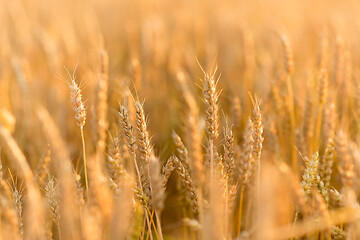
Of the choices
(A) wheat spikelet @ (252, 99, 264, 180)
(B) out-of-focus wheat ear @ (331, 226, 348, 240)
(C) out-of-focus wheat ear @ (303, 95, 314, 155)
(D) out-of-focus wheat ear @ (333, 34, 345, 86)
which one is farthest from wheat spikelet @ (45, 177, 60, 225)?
(D) out-of-focus wheat ear @ (333, 34, 345, 86)

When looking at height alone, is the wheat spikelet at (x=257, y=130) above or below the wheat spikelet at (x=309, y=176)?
above

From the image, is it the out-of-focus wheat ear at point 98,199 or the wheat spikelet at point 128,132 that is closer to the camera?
the out-of-focus wheat ear at point 98,199

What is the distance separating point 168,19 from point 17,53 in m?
2.65

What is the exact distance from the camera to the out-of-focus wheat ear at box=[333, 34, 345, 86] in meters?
2.01

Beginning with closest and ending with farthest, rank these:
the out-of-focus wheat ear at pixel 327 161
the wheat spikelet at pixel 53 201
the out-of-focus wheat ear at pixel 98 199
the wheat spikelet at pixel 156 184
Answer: the out-of-focus wheat ear at pixel 98 199 < the wheat spikelet at pixel 156 184 < the wheat spikelet at pixel 53 201 < the out-of-focus wheat ear at pixel 327 161

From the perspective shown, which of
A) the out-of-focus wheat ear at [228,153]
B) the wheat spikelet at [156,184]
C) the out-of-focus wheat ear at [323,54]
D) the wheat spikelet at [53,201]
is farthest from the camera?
the out-of-focus wheat ear at [323,54]

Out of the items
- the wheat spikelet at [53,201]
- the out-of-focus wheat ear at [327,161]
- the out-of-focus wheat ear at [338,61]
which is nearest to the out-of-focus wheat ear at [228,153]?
the out-of-focus wheat ear at [327,161]

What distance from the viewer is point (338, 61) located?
2043 mm

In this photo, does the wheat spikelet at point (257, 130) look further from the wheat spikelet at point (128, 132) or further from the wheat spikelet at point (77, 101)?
the wheat spikelet at point (77, 101)

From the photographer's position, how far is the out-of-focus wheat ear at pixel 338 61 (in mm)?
2014

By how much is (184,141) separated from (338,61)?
0.95 m

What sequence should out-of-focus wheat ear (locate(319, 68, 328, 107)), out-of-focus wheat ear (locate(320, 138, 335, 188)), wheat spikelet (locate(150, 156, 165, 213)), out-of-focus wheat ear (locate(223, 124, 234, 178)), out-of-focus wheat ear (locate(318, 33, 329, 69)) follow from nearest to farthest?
wheat spikelet (locate(150, 156, 165, 213)) → out-of-focus wheat ear (locate(223, 124, 234, 178)) → out-of-focus wheat ear (locate(320, 138, 335, 188)) → out-of-focus wheat ear (locate(319, 68, 328, 107)) → out-of-focus wheat ear (locate(318, 33, 329, 69))

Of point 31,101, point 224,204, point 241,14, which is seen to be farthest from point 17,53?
point 241,14

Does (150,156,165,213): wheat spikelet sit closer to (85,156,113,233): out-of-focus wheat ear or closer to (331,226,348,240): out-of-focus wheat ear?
(85,156,113,233): out-of-focus wheat ear
